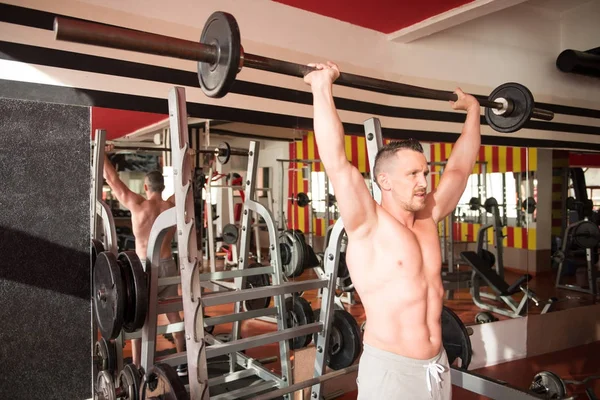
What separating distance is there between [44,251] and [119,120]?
2.31 ft

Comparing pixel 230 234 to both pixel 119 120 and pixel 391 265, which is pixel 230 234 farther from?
pixel 391 265

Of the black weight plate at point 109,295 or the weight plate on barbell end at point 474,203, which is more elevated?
the weight plate on barbell end at point 474,203

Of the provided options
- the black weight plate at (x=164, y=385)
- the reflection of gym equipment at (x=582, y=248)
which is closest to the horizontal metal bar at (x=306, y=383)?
the black weight plate at (x=164, y=385)

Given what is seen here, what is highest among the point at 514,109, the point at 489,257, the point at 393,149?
the point at 514,109

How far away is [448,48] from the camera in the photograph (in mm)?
3729

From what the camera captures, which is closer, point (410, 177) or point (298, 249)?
point (410, 177)

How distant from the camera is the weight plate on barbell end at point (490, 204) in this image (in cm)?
406

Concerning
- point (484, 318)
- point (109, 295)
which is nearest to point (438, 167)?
point (484, 318)

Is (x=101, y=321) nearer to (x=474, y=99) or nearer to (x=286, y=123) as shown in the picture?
(x=286, y=123)

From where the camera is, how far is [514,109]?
82.0 inches

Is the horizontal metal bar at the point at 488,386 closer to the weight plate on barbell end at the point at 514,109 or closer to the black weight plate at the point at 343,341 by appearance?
the black weight plate at the point at 343,341

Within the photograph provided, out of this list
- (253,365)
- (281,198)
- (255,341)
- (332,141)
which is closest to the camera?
(332,141)

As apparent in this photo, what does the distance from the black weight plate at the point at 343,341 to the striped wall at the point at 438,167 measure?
0.82 meters

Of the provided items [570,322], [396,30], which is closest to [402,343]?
[396,30]
